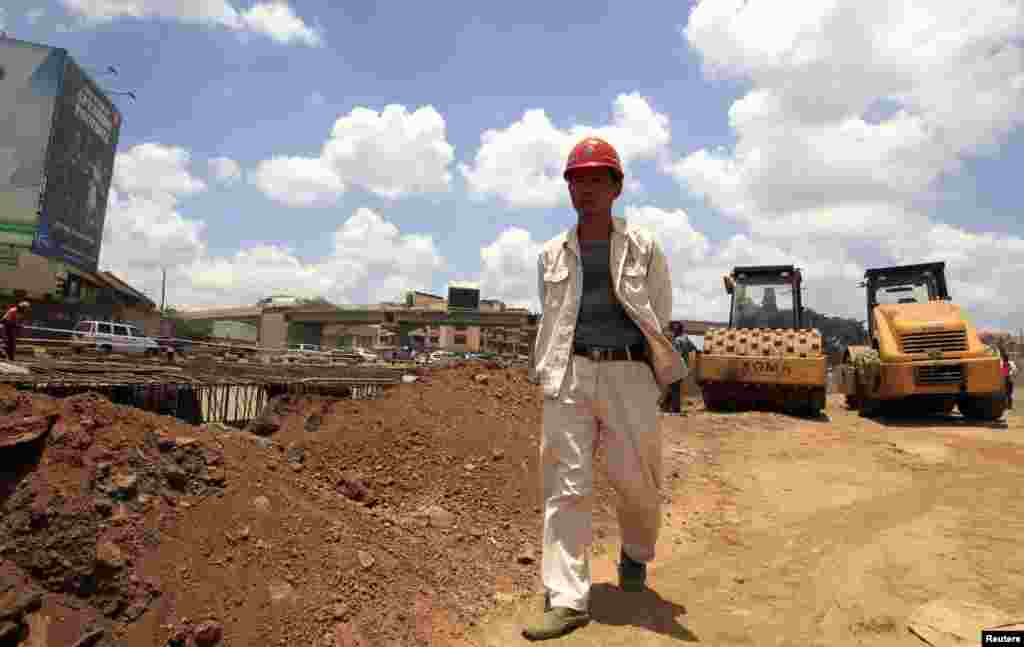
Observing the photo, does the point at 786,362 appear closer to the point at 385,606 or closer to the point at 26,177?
the point at 385,606

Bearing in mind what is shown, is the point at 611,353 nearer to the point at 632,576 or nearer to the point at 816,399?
the point at 632,576

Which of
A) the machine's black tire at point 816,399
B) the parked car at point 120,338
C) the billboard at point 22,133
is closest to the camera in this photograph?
the machine's black tire at point 816,399

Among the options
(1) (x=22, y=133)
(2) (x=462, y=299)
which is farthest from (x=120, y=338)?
(2) (x=462, y=299)

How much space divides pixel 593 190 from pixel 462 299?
210ft

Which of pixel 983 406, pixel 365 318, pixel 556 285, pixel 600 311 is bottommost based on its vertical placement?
pixel 983 406

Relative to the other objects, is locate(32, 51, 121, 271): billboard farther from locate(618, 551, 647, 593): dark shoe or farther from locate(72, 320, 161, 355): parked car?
locate(618, 551, 647, 593): dark shoe

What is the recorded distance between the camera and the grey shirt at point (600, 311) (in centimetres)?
290

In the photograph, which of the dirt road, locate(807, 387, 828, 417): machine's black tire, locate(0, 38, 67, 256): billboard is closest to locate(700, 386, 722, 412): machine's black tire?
locate(807, 387, 828, 417): machine's black tire

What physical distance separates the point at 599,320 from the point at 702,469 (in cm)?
389

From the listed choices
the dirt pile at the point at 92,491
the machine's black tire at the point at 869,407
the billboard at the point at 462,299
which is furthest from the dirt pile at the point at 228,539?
the billboard at the point at 462,299

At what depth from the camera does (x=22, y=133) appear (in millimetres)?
36969

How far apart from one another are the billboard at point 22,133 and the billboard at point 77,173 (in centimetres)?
44

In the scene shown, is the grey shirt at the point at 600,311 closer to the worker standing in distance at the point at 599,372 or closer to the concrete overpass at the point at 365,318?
the worker standing in distance at the point at 599,372

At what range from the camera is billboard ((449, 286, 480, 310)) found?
66.3 metres
